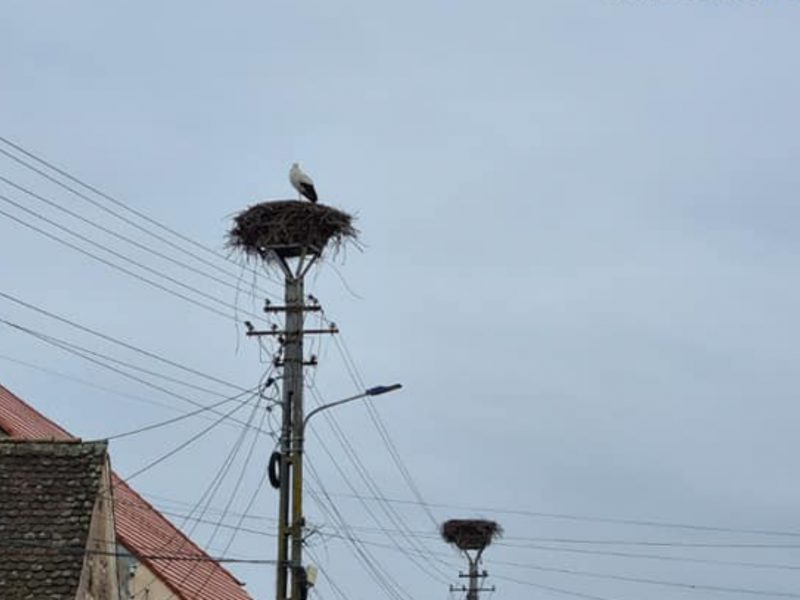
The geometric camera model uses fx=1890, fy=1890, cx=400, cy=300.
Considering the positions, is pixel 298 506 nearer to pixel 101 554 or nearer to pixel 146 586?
pixel 101 554

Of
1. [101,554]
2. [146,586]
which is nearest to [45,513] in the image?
[101,554]

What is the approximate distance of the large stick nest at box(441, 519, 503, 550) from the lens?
44.7 metres

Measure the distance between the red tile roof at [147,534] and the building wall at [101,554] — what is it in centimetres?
366

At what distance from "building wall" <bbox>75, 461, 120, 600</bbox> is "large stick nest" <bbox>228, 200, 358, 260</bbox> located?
11.9 ft

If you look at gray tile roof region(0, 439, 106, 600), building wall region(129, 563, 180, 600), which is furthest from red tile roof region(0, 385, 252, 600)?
gray tile roof region(0, 439, 106, 600)

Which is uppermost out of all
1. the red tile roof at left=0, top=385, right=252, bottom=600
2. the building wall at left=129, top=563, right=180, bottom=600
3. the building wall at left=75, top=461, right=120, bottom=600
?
the red tile roof at left=0, top=385, right=252, bottom=600

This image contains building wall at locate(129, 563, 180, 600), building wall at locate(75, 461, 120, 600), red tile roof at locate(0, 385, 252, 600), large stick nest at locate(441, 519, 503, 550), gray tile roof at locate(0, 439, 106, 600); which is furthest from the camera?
large stick nest at locate(441, 519, 503, 550)

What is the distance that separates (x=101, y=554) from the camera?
24547 millimetres

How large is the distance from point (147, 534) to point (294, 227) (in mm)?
11241

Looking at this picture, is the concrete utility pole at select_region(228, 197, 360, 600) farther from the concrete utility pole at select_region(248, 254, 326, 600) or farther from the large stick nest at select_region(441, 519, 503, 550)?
the large stick nest at select_region(441, 519, 503, 550)

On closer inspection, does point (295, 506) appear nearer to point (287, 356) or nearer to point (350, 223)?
point (287, 356)

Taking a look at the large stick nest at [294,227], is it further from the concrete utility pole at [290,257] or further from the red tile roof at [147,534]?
the red tile roof at [147,534]

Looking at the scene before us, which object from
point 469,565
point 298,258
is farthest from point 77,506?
point 469,565

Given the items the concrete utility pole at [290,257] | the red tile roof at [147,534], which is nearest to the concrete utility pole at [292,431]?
the concrete utility pole at [290,257]
